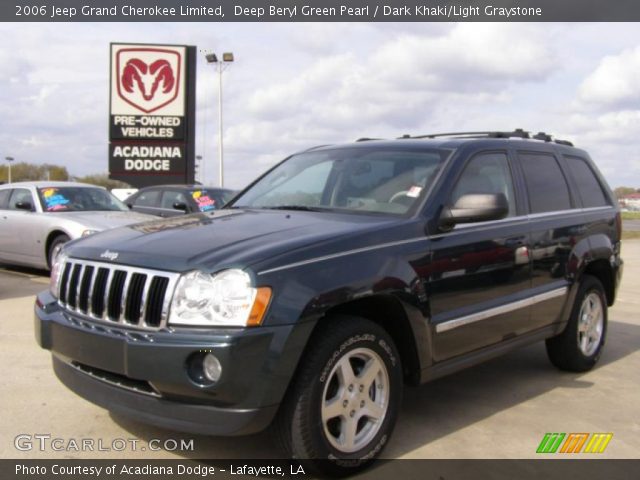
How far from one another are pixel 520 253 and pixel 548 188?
879 mm

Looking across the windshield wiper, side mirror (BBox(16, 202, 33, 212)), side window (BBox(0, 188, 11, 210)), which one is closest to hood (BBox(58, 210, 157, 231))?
side mirror (BBox(16, 202, 33, 212))

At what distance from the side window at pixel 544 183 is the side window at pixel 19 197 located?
827 centimetres

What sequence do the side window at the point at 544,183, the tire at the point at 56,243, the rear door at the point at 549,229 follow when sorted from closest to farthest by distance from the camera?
the rear door at the point at 549,229 < the side window at the point at 544,183 < the tire at the point at 56,243

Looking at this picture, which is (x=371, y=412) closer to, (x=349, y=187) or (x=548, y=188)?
(x=349, y=187)

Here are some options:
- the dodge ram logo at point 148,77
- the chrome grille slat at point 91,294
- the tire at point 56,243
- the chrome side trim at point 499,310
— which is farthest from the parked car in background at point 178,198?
the chrome grille slat at point 91,294

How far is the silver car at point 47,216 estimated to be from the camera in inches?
388

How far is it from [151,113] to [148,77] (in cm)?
105

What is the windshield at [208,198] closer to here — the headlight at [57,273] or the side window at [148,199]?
the side window at [148,199]

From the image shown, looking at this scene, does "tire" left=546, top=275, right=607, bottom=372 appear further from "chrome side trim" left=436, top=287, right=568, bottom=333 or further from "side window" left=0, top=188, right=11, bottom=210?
"side window" left=0, top=188, right=11, bottom=210

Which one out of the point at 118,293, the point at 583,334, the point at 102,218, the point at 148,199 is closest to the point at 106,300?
the point at 118,293

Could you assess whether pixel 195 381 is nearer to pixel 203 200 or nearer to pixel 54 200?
pixel 54 200

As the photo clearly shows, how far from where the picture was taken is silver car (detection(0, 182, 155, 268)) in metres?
9.85

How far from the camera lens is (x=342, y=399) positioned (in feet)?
11.1

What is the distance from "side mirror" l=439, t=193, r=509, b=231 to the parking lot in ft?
4.29
